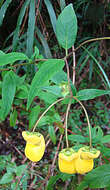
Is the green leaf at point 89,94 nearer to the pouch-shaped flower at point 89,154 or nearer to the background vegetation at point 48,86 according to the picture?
the background vegetation at point 48,86

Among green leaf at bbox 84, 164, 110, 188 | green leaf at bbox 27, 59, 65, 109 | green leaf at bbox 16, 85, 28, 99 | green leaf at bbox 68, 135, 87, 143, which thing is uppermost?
green leaf at bbox 27, 59, 65, 109

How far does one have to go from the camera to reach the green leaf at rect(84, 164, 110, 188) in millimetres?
590

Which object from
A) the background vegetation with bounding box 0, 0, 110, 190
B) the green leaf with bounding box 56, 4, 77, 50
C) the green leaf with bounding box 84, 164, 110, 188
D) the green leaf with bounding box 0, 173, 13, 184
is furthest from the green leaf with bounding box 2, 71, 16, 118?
the green leaf with bounding box 0, 173, 13, 184

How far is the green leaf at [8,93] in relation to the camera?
0.64m

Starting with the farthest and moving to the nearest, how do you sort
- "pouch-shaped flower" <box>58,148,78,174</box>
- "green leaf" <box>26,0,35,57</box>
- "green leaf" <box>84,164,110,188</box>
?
"green leaf" <box>26,0,35,57</box> → "green leaf" <box>84,164,110,188</box> → "pouch-shaped flower" <box>58,148,78,174</box>

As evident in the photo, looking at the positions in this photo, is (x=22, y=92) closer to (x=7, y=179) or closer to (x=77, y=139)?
(x=77, y=139)

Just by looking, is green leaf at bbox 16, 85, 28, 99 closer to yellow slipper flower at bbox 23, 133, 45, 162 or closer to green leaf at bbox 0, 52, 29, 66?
green leaf at bbox 0, 52, 29, 66

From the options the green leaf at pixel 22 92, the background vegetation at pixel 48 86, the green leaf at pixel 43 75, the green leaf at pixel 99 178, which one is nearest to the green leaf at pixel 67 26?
the background vegetation at pixel 48 86

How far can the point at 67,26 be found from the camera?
2.05ft

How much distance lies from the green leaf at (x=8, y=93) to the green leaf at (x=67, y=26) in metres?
0.21

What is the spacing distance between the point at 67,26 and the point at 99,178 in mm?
479

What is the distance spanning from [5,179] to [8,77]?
65 centimetres

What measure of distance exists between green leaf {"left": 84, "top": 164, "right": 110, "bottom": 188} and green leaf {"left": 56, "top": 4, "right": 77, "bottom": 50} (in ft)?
1.35

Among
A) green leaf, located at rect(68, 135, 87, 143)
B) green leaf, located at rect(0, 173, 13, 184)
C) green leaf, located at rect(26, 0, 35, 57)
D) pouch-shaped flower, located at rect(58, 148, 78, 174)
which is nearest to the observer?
pouch-shaped flower, located at rect(58, 148, 78, 174)
